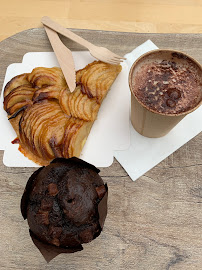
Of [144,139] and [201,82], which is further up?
[201,82]

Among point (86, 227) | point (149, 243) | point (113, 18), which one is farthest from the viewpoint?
point (113, 18)

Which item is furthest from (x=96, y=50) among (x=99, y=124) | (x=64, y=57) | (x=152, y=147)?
(x=152, y=147)

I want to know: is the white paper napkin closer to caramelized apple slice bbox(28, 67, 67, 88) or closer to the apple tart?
the apple tart

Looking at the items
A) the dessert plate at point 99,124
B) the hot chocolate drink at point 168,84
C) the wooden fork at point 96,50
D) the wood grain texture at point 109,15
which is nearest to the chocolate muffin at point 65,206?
the dessert plate at point 99,124

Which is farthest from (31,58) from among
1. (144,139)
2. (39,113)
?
(144,139)

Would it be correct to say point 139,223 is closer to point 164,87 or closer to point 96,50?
point 164,87

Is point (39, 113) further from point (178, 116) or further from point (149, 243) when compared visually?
point (149, 243)
